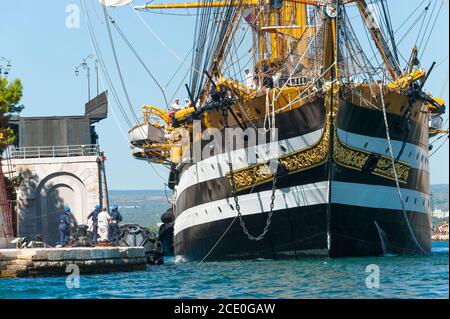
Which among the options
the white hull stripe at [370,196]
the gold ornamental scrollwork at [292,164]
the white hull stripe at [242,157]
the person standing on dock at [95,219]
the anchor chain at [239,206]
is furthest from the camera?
the anchor chain at [239,206]

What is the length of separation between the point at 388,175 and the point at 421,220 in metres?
4.99

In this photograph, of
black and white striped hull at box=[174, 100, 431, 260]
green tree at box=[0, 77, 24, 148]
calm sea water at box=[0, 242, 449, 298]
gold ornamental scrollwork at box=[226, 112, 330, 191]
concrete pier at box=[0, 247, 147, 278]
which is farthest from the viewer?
green tree at box=[0, 77, 24, 148]

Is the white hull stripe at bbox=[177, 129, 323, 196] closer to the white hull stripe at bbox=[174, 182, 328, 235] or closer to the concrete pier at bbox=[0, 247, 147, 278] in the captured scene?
the white hull stripe at bbox=[174, 182, 328, 235]

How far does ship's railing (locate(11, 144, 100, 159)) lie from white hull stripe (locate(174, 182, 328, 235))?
1407 centimetres

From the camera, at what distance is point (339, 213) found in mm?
40188

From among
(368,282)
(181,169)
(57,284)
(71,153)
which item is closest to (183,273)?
(57,284)

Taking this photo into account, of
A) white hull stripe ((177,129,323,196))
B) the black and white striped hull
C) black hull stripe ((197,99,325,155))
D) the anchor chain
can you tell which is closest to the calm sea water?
the black and white striped hull

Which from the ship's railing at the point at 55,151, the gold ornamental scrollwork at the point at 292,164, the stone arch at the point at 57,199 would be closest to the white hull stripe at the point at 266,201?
the gold ornamental scrollwork at the point at 292,164

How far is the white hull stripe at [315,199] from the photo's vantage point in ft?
132

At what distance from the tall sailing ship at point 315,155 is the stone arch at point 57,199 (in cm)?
994

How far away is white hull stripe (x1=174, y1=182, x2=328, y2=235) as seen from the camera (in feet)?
132

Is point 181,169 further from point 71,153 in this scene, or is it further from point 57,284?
point 57,284

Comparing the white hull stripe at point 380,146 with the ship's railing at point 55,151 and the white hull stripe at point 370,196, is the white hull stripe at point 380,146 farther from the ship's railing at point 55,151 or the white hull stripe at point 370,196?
the ship's railing at point 55,151
